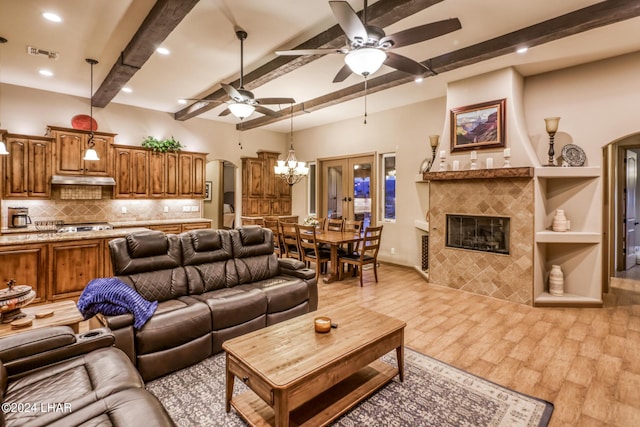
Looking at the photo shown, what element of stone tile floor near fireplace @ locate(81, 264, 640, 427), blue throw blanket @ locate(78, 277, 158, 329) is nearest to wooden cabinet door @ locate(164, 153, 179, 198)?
stone tile floor near fireplace @ locate(81, 264, 640, 427)

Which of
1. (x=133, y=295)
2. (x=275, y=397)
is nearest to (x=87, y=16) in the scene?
(x=133, y=295)

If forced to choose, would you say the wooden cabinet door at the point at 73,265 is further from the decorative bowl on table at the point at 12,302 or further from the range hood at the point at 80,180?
the decorative bowl on table at the point at 12,302

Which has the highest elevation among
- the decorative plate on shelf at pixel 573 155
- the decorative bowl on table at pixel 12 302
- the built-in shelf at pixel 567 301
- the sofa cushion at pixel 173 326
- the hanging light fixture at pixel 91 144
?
the hanging light fixture at pixel 91 144

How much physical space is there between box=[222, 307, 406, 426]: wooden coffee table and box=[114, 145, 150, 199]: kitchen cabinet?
17.2ft

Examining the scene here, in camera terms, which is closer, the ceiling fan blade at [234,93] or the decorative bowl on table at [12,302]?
the decorative bowl on table at [12,302]

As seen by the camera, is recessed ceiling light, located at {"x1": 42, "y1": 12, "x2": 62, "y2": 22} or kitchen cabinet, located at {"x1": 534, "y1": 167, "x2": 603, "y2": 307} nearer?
recessed ceiling light, located at {"x1": 42, "y1": 12, "x2": 62, "y2": 22}

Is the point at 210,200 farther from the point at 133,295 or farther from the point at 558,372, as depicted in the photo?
the point at 558,372

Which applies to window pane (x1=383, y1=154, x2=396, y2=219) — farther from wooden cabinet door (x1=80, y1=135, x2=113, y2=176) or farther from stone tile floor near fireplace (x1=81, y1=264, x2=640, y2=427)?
wooden cabinet door (x1=80, y1=135, x2=113, y2=176)

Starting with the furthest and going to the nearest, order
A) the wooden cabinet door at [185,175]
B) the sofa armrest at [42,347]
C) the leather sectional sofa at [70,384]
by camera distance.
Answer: the wooden cabinet door at [185,175], the sofa armrest at [42,347], the leather sectional sofa at [70,384]

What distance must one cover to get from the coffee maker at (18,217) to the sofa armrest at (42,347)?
4608 millimetres

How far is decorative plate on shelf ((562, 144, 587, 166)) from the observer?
171 inches

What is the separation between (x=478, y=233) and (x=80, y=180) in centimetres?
671

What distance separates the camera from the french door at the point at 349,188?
23.8 ft

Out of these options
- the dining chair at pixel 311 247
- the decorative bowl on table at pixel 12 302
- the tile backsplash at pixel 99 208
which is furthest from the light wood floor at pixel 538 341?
the tile backsplash at pixel 99 208
